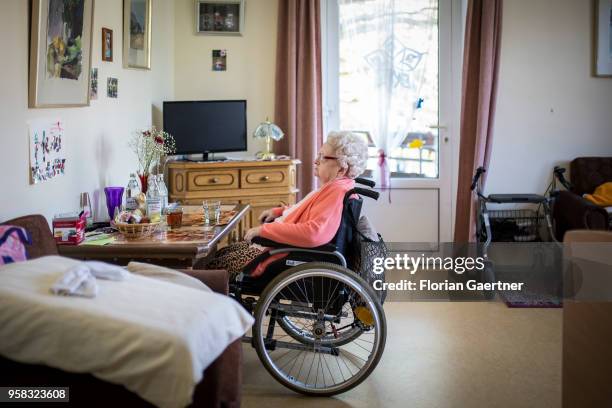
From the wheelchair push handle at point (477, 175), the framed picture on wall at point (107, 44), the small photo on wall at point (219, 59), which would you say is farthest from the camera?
the small photo on wall at point (219, 59)

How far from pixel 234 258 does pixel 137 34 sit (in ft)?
5.48

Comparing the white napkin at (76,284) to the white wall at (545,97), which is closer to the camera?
the white napkin at (76,284)

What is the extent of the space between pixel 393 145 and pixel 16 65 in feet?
11.3

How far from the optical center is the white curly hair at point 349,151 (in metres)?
3.18

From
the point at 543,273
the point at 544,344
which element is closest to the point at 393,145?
the point at 543,273

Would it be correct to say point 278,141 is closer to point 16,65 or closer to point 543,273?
point 543,273

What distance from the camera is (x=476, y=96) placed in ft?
17.2

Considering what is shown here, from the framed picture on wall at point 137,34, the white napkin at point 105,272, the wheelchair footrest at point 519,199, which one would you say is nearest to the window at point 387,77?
the wheelchair footrest at point 519,199

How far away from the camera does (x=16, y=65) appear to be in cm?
256

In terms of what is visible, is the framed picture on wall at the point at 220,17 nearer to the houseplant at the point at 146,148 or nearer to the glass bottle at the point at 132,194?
the houseplant at the point at 146,148

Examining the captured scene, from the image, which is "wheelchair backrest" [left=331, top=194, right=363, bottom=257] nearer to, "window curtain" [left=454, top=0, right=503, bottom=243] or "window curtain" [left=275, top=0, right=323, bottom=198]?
"window curtain" [left=275, top=0, right=323, bottom=198]

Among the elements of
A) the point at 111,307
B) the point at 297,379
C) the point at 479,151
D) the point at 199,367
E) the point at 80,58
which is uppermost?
the point at 80,58

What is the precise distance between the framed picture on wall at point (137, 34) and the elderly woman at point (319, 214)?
139 cm

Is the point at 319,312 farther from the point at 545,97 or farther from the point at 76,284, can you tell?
the point at 545,97
